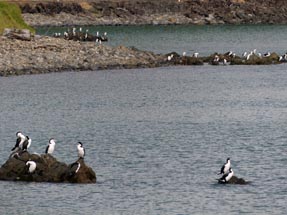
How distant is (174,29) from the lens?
130875 millimetres

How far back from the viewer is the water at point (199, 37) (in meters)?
99.8

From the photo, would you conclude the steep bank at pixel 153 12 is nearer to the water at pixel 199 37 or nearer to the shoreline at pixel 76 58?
the water at pixel 199 37

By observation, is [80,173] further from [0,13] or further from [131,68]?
[0,13]

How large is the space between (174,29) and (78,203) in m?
101

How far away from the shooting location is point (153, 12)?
466ft

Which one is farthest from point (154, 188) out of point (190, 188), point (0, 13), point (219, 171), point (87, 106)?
point (0, 13)

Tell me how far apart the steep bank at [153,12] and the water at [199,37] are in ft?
13.9

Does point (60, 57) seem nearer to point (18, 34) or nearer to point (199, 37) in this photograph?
point (18, 34)

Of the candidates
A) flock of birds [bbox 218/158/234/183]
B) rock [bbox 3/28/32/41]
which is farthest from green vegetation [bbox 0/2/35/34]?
flock of birds [bbox 218/158/234/183]

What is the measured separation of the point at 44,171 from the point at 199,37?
8319 cm

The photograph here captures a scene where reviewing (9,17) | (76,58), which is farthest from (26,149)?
(9,17)

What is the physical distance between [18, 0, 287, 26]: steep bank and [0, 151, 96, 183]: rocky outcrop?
96949mm

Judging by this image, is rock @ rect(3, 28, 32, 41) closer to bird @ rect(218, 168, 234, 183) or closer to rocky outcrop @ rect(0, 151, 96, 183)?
rocky outcrop @ rect(0, 151, 96, 183)

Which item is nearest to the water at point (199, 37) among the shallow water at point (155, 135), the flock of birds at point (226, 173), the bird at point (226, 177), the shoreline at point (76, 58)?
the shoreline at point (76, 58)
